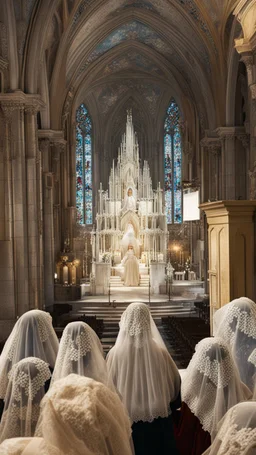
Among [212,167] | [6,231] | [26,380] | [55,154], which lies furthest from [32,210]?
[26,380]

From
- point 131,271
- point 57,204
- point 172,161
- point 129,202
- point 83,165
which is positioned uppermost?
point 172,161

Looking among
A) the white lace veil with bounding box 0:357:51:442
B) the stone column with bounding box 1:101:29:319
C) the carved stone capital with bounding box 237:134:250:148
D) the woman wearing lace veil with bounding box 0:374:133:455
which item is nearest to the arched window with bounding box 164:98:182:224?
the carved stone capital with bounding box 237:134:250:148

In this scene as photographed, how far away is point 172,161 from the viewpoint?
38.6 m

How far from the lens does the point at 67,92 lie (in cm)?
2892

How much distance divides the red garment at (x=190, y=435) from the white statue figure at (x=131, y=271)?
856 inches

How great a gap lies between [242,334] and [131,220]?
2532 centimetres

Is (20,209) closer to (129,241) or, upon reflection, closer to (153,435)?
(153,435)

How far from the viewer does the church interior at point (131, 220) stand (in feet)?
15.1

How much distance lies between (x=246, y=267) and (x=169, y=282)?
16398 mm

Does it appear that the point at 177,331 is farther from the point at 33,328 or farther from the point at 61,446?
the point at 61,446

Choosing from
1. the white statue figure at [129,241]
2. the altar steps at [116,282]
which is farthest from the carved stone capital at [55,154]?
the altar steps at [116,282]

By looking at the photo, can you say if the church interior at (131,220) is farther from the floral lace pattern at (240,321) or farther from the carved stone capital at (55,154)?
the carved stone capital at (55,154)

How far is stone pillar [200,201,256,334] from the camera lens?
8.41 meters

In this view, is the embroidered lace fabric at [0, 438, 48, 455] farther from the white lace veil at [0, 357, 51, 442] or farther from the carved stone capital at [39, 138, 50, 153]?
the carved stone capital at [39, 138, 50, 153]
